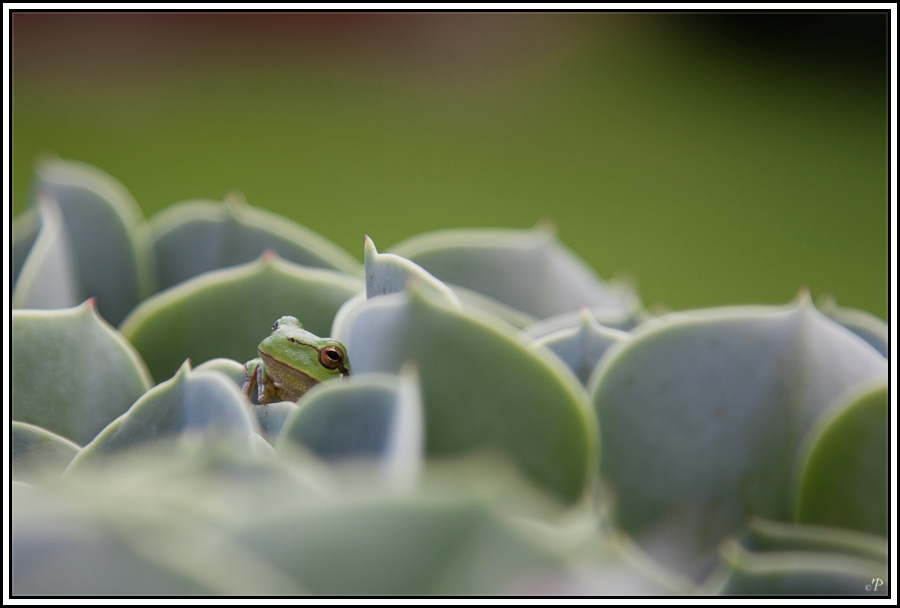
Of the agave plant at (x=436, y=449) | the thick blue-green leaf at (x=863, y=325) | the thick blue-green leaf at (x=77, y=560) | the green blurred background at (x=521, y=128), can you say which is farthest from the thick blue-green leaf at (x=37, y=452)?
the green blurred background at (x=521, y=128)

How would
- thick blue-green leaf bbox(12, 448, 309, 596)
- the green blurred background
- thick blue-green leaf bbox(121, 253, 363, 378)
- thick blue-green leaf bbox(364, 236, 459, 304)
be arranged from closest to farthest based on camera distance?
thick blue-green leaf bbox(12, 448, 309, 596) < thick blue-green leaf bbox(364, 236, 459, 304) < thick blue-green leaf bbox(121, 253, 363, 378) < the green blurred background

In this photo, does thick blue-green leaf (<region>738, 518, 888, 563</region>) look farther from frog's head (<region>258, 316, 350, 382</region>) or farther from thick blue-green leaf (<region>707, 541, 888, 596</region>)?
frog's head (<region>258, 316, 350, 382</region>)

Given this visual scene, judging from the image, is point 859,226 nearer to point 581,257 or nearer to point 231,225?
point 581,257

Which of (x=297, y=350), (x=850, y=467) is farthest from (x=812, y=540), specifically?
(x=297, y=350)

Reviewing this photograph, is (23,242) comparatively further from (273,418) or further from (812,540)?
(812,540)

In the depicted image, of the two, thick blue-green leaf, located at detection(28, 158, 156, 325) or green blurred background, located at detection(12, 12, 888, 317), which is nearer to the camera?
thick blue-green leaf, located at detection(28, 158, 156, 325)

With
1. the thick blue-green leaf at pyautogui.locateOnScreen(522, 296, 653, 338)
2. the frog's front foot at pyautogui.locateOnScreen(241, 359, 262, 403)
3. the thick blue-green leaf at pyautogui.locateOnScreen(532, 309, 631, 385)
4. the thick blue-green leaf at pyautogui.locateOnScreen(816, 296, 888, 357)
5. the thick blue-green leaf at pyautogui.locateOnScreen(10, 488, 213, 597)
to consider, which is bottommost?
the frog's front foot at pyautogui.locateOnScreen(241, 359, 262, 403)

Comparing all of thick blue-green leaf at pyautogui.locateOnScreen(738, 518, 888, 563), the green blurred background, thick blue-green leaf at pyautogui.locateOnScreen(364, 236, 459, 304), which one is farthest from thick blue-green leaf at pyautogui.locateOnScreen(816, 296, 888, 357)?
the green blurred background
